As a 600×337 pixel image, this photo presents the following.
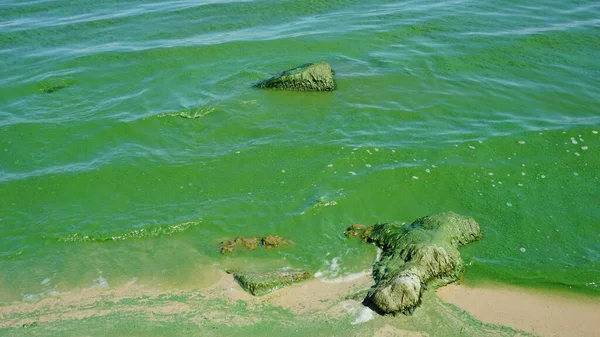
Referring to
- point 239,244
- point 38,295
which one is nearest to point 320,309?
point 239,244

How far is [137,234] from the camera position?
10.1 m

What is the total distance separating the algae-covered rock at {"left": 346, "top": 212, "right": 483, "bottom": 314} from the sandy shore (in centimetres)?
39

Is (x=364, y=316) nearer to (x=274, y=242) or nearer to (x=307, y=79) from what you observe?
(x=274, y=242)

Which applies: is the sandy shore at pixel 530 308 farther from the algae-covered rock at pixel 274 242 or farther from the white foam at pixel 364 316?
the algae-covered rock at pixel 274 242

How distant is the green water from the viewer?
9.64m

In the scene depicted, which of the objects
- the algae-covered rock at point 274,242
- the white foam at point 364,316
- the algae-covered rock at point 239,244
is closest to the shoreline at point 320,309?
the white foam at point 364,316

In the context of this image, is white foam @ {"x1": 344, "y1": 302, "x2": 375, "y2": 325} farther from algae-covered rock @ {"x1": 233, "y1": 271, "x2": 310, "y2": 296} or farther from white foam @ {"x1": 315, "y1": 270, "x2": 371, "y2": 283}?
algae-covered rock @ {"x1": 233, "y1": 271, "x2": 310, "y2": 296}

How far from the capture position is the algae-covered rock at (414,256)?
796cm

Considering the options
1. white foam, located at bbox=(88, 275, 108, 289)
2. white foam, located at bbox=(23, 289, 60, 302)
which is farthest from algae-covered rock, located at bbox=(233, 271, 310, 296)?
white foam, located at bbox=(23, 289, 60, 302)

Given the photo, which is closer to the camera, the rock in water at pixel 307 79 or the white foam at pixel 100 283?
the white foam at pixel 100 283

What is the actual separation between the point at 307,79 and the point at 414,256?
7.19 meters

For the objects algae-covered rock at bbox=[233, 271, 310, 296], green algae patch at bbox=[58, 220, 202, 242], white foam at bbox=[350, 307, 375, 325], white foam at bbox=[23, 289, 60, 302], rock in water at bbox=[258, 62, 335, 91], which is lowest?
white foam at bbox=[350, 307, 375, 325]

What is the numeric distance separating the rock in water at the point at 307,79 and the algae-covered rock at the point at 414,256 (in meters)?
5.65

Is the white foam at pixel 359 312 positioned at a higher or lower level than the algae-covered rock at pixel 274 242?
lower
